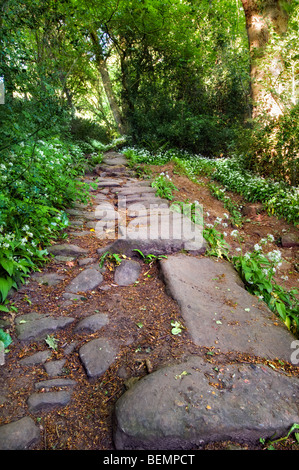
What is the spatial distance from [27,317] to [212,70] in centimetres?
1167

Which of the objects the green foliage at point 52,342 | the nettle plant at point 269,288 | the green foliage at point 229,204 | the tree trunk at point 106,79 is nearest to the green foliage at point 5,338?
the green foliage at point 52,342

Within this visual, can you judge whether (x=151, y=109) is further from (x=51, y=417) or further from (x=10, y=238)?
(x=51, y=417)

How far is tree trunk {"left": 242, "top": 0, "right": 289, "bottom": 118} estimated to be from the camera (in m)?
6.70

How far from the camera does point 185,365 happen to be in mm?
1829

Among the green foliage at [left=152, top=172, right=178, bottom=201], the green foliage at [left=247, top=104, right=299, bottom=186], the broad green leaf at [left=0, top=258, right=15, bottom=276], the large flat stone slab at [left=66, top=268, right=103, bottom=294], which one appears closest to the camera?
the broad green leaf at [left=0, top=258, right=15, bottom=276]

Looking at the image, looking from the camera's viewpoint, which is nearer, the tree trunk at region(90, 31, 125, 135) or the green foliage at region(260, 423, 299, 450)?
the green foliage at region(260, 423, 299, 450)

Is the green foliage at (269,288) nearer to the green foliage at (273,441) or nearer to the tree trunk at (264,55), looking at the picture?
the green foliage at (273,441)

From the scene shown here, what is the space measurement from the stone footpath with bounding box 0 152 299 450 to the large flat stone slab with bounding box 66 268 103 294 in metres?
0.01

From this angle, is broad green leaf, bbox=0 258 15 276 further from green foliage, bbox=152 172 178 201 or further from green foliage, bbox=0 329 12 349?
green foliage, bbox=152 172 178 201

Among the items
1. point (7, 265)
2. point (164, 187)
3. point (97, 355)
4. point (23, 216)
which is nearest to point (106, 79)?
point (164, 187)

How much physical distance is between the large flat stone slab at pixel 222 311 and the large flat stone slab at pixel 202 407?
0.99 ft

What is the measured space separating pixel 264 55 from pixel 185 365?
7.93 metres

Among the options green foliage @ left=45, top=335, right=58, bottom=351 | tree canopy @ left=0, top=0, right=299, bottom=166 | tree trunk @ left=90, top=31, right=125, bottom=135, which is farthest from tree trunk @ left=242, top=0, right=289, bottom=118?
green foliage @ left=45, top=335, right=58, bottom=351

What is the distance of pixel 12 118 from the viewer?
2.65 metres
